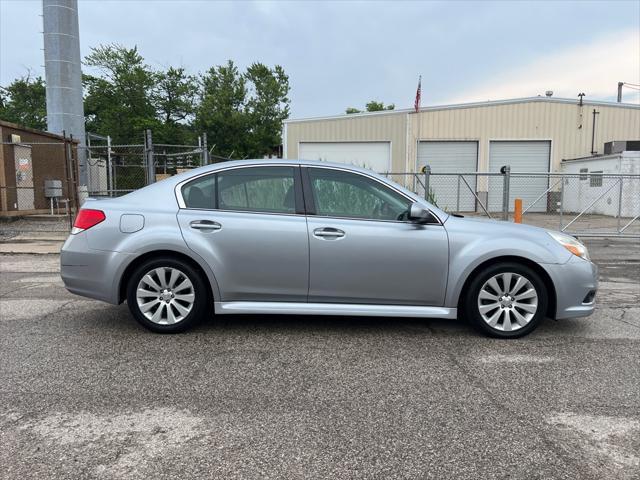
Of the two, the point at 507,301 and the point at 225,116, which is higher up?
the point at 225,116

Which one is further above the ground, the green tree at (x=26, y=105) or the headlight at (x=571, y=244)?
the green tree at (x=26, y=105)

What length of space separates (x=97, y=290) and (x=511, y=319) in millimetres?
3850

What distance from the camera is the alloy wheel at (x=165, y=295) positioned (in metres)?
4.55

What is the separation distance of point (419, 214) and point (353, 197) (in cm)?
65

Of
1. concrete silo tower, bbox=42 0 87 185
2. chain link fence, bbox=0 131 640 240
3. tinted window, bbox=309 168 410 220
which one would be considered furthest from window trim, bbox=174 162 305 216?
concrete silo tower, bbox=42 0 87 185

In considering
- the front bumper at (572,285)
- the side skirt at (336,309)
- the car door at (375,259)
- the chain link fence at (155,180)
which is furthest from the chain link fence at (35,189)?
the front bumper at (572,285)

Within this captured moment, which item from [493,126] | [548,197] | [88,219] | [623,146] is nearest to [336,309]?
[88,219]

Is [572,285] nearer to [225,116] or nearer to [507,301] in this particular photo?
[507,301]

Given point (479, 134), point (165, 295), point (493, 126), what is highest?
point (493, 126)

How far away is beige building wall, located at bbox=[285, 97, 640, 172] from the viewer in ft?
75.2

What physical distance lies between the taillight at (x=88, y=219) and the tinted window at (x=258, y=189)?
112cm

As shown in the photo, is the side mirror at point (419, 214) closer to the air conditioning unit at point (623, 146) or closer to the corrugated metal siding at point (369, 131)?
the corrugated metal siding at point (369, 131)

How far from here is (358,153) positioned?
77.9 ft

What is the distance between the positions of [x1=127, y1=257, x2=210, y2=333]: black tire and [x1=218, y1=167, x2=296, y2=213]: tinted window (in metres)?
0.68
